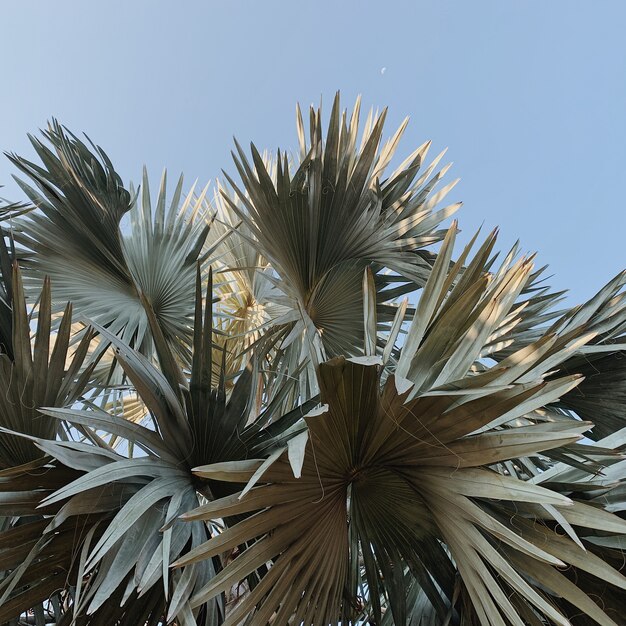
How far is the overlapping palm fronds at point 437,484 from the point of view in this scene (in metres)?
1.07

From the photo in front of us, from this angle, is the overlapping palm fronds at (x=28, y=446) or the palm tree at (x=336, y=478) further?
the overlapping palm fronds at (x=28, y=446)

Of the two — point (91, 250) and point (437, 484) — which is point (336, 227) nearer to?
point (91, 250)

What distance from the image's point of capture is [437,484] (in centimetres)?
119

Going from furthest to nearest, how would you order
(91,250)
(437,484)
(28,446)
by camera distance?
(91,250)
(28,446)
(437,484)

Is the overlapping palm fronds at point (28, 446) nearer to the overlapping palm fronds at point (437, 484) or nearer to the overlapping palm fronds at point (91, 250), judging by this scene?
the overlapping palm fronds at point (437, 484)

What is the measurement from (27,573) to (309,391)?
0.97 m

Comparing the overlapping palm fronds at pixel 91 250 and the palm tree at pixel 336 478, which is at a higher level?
the overlapping palm fronds at pixel 91 250

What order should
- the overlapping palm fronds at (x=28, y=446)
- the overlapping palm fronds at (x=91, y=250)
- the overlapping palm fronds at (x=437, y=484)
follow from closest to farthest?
1. the overlapping palm fronds at (x=437, y=484)
2. the overlapping palm fronds at (x=28, y=446)
3. the overlapping palm fronds at (x=91, y=250)

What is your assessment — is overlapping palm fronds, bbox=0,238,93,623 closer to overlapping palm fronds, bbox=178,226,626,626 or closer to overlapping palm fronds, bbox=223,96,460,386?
overlapping palm fronds, bbox=178,226,626,626

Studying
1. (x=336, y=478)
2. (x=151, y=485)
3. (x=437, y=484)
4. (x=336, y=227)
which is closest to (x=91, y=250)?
(x=336, y=227)

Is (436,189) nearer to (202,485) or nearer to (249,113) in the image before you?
(202,485)

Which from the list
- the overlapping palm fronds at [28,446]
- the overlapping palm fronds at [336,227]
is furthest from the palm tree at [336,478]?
the overlapping palm fronds at [336,227]

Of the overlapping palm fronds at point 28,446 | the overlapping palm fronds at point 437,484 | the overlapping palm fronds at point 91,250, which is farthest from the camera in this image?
the overlapping palm fronds at point 91,250

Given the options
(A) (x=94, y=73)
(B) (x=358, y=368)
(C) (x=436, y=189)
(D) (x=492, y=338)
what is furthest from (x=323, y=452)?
(A) (x=94, y=73)
